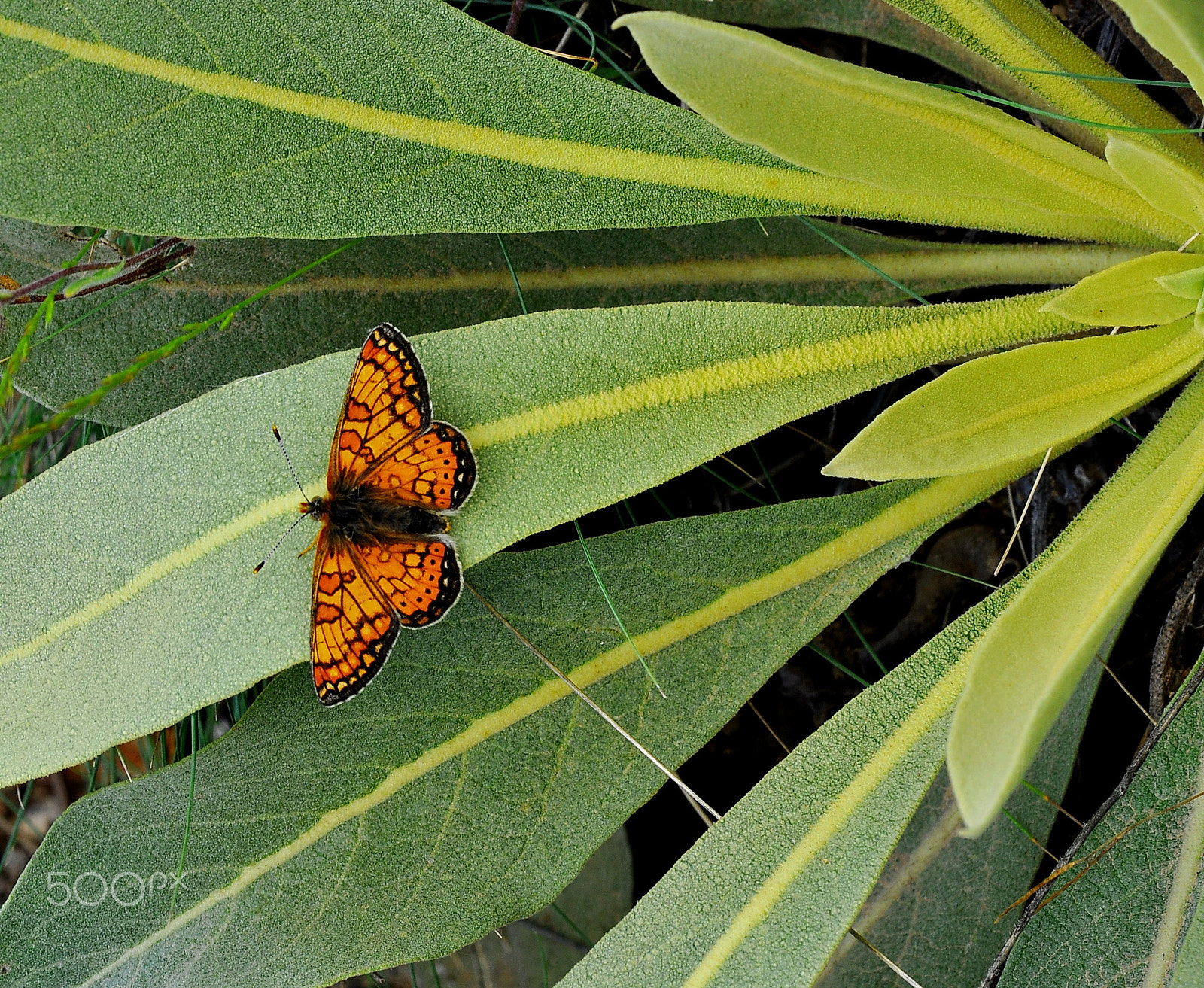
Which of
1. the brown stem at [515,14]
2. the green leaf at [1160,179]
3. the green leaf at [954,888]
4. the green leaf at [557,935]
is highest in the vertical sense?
the green leaf at [1160,179]

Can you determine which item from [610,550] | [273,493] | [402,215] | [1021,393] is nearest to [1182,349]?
[1021,393]

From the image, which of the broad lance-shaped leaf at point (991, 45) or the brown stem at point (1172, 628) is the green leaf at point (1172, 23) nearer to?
the broad lance-shaped leaf at point (991, 45)

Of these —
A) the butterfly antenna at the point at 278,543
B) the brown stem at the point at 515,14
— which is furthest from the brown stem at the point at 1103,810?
the brown stem at the point at 515,14

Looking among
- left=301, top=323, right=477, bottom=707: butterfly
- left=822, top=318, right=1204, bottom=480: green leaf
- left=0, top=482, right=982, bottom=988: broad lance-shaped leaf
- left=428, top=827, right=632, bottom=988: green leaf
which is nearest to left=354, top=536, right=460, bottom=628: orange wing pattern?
left=301, top=323, right=477, bottom=707: butterfly

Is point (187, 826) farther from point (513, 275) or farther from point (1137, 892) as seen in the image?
point (1137, 892)

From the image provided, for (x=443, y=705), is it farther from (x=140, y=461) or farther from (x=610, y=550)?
(x=140, y=461)

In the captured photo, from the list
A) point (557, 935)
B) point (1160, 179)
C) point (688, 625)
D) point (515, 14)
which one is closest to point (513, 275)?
point (515, 14)
